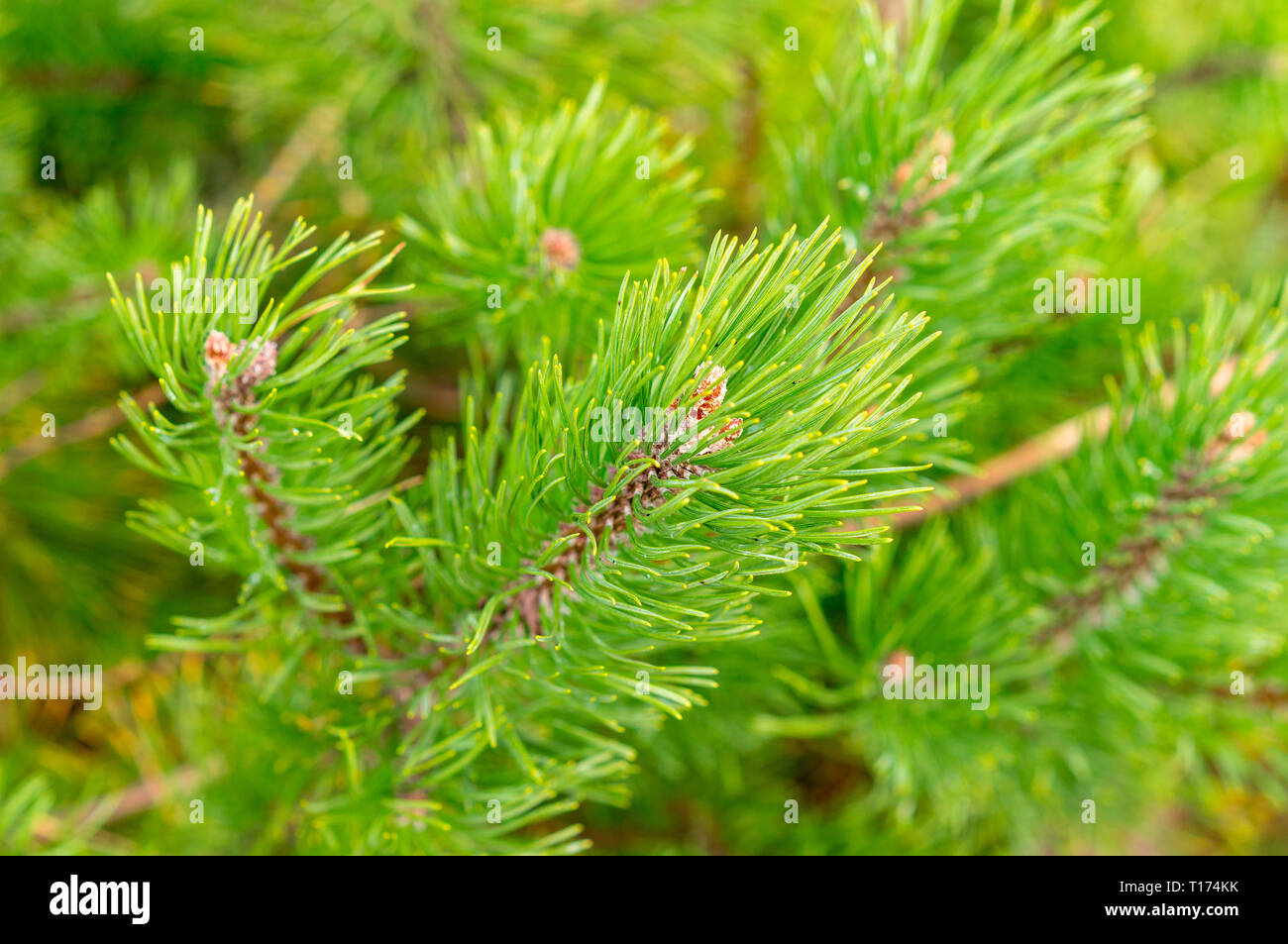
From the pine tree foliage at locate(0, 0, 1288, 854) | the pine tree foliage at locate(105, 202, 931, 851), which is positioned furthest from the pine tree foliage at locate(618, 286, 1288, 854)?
the pine tree foliage at locate(105, 202, 931, 851)

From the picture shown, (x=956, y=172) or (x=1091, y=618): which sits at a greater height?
(x=956, y=172)

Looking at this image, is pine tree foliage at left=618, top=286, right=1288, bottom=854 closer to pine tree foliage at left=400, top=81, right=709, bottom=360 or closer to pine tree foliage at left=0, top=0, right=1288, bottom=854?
pine tree foliage at left=0, top=0, right=1288, bottom=854

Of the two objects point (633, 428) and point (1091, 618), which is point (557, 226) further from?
point (1091, 618)

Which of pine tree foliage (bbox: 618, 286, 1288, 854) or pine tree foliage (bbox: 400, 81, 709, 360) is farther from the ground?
pine tree foliage (bbox: 400, 81, 709, 360)

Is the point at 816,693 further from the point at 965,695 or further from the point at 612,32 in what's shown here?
the point at 612,32

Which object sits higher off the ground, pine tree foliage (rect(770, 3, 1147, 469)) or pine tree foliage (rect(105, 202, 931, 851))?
pine tree foliage (rect(770, 3, 1147, 469))

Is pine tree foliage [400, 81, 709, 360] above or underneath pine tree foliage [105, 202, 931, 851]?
above

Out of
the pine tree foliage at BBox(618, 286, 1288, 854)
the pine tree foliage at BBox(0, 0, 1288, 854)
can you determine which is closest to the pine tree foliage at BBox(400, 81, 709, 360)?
the pine tree foliage at BBox(0, 0, 1288, 854)

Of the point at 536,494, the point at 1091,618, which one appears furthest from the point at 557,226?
the point at 1091,618

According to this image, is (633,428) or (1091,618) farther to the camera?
(1091,618)

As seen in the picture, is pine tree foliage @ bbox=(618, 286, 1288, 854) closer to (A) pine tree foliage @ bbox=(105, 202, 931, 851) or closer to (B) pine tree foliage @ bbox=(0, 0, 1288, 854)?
(B) pine tree foliage @ bbox=(0, 0, 1288, 854)

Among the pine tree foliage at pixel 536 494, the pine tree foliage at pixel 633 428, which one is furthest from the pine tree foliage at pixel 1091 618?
the pine tree foliage at pixel 536 494

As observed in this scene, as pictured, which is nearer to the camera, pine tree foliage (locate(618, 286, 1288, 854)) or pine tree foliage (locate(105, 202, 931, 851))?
pine tree foliage (locate(105, 202, 931, 851))
